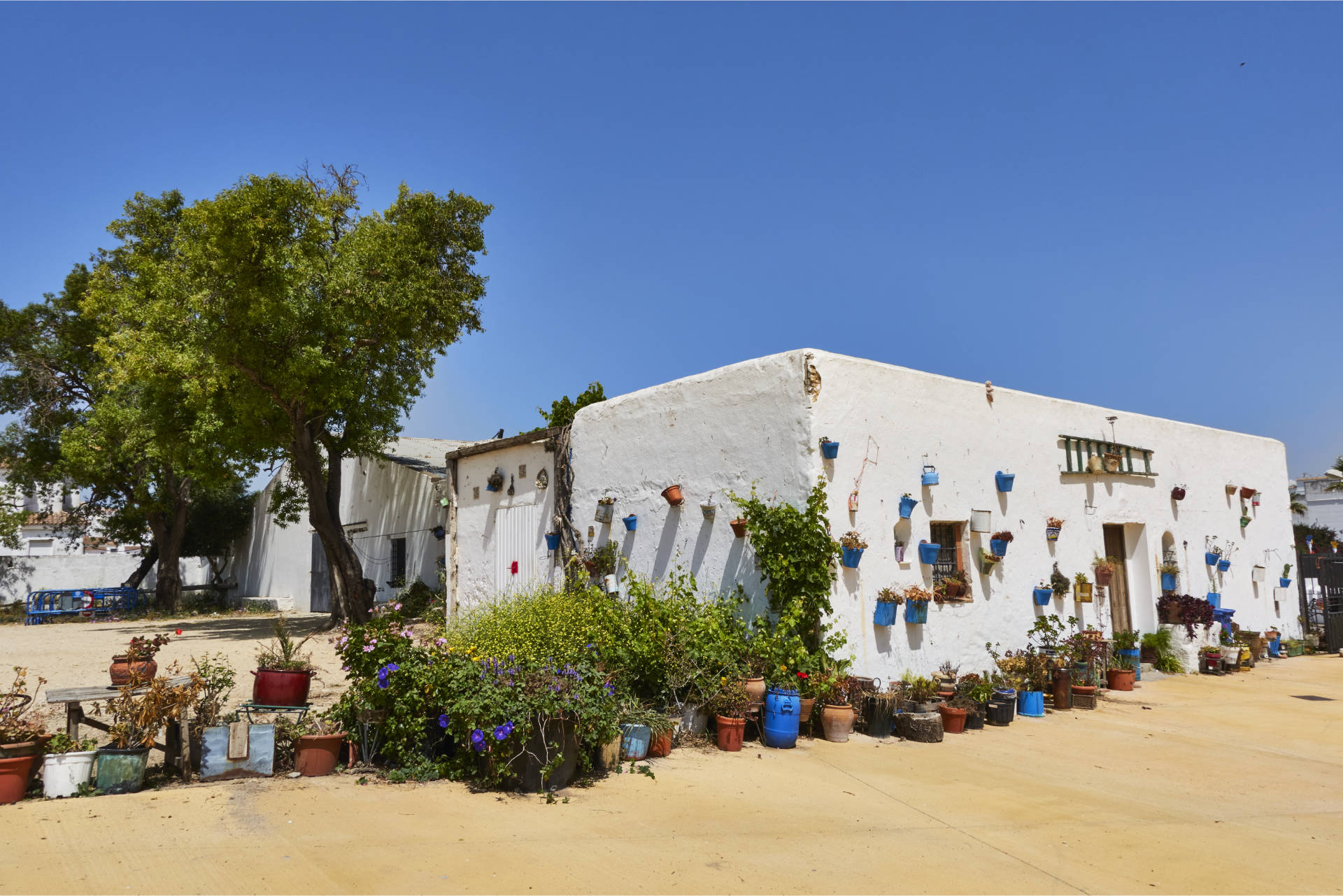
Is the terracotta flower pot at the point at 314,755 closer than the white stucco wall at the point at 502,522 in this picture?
Yes

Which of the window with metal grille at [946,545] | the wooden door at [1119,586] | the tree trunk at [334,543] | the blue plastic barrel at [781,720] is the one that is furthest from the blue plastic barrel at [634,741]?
the tree trunk at [334,543]

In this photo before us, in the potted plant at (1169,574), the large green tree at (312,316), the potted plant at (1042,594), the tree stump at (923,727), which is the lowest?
the tree stump at (923,727)

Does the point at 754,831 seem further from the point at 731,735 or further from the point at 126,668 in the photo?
the point at 126,668

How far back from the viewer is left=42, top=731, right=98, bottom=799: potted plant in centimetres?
565

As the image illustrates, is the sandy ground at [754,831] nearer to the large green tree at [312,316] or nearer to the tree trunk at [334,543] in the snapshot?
the large green tree at [312,316]

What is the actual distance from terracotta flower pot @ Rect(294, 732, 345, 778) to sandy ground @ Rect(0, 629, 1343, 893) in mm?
128

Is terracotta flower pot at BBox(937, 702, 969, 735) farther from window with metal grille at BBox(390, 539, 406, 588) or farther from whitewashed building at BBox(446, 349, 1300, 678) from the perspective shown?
window with metal grille at BBox(390, 539, 406, 588)

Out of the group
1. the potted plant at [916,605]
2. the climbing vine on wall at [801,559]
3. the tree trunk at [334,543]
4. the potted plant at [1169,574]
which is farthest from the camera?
the tree trunk at [334,543]

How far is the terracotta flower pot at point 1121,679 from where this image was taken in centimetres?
1111

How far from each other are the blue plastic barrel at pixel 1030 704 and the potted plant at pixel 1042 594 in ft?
4.67

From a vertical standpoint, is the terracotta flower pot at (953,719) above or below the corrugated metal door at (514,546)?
below

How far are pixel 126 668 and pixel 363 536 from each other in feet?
40.7

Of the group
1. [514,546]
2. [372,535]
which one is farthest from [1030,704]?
[372,535]

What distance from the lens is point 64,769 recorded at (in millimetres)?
5684
